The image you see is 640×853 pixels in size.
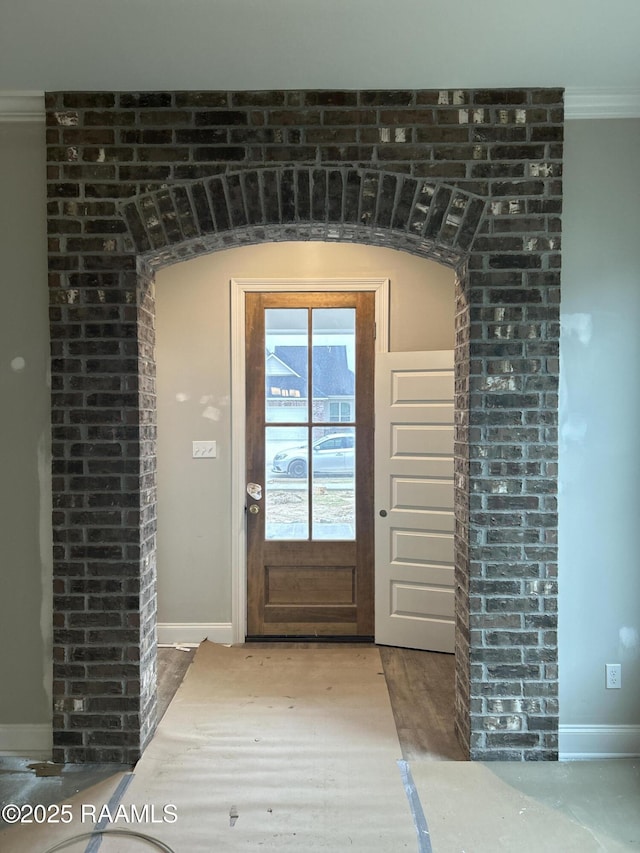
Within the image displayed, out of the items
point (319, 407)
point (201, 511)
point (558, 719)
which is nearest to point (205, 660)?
point (201, 511)

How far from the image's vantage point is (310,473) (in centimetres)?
403

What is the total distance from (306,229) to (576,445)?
4.76ft

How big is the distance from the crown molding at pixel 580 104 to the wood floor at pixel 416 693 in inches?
106

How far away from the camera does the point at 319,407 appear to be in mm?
4020

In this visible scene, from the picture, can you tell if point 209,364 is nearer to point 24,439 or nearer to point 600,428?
point 24,439

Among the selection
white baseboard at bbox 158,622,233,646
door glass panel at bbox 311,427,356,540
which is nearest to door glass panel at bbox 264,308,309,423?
door glass panel at bbox 311,427,356,540

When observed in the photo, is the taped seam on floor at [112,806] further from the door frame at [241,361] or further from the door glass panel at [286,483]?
the door glass panel at [286,483]

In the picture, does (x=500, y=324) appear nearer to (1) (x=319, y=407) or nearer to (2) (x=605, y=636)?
(2) (x=605, y=636)

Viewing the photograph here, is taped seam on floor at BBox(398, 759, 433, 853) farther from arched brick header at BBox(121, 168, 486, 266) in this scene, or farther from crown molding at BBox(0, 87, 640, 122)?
crown molding at BBox(0, 87, 640, 122)

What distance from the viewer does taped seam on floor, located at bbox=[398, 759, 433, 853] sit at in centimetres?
211

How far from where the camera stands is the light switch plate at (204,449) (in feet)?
13.1

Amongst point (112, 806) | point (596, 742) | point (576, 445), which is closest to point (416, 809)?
point (596, 742)

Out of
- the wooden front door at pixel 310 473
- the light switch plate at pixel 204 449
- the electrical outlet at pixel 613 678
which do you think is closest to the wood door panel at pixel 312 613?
the wooden front door at pixel 310 473

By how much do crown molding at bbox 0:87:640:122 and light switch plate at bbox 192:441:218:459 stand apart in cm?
197
